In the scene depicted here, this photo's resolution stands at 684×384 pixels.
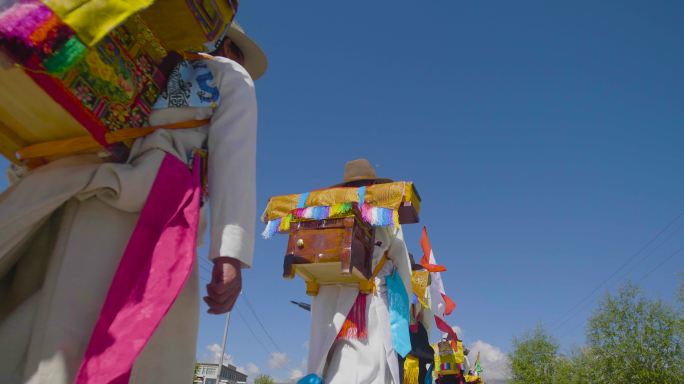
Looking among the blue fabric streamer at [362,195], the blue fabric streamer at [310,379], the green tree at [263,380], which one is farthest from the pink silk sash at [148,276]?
the green tree at [263,380]

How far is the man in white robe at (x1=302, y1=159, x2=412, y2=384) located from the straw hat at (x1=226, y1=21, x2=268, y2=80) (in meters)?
2.54

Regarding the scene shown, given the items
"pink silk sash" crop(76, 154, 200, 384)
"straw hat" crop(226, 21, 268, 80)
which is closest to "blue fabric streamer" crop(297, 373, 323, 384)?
"straw hat" crop(226, 21, 268, 80)

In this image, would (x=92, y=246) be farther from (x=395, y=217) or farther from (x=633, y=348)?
(x=633, y=348)

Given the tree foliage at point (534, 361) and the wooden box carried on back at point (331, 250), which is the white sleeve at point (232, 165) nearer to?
the wooden box carried on back at point (331, 250)

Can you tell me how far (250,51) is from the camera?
2.30 meters

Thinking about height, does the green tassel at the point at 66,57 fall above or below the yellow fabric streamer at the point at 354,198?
below

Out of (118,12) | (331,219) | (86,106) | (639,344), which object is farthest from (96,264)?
(639,344)

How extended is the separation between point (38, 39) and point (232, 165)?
623 mm

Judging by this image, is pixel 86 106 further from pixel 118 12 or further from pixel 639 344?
pixel 639 344

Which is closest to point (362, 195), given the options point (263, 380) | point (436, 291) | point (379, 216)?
point (379, 216)

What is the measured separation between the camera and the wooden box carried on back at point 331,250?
3959 mm

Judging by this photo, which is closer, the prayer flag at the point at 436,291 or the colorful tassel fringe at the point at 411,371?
the colorful tassel fringe at the point at 411,371

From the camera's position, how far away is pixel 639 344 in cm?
1731

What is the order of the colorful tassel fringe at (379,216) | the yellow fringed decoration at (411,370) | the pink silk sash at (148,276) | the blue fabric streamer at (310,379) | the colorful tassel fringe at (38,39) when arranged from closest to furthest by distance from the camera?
the colorful tassel fringe at (38,39) → the pink silk sash at (148,276) → the blue fabric streamer at (310,379) → the colorful tassel fringe at (379,216) → the yellow fringed decoration at (411,370)
